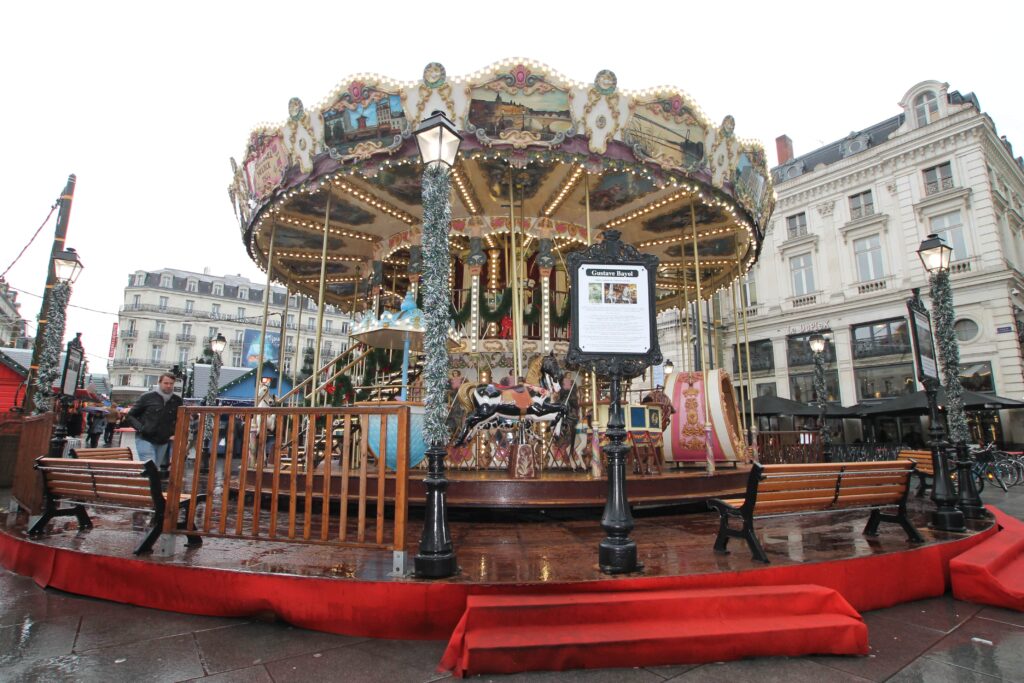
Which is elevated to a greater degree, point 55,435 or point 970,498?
point 55,435

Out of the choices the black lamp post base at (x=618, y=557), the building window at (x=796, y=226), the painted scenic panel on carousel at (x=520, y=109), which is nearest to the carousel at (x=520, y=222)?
the painted scenic panel on carousel at (x=520, y=109)

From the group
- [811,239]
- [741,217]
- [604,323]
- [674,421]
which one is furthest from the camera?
[811,239]

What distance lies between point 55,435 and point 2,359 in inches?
685

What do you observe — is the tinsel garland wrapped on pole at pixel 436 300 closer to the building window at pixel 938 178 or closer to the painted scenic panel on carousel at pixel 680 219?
the painted scenic panel on carousel at pixel 680 219

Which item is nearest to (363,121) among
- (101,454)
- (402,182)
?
(402,182)

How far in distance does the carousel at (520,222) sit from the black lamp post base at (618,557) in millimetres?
2035

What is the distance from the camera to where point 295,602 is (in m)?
3.79

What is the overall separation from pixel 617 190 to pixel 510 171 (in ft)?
8.26

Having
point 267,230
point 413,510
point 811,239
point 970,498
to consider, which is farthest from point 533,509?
point 811,239

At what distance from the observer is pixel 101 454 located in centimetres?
731

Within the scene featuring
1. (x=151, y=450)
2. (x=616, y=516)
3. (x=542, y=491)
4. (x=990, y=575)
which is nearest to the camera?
(x=616, y=516)

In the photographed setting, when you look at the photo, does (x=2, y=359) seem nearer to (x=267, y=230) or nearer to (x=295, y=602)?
(x=267, y=230)

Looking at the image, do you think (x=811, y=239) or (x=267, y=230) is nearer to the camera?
(x=267, y=230)

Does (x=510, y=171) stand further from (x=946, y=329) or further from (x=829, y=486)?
(x=946, y=329)
